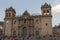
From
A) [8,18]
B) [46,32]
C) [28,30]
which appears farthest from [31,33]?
[8,18]

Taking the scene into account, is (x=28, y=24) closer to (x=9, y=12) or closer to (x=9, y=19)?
(x=9, y=19)

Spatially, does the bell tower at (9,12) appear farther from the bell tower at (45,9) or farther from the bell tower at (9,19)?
the bell tower at (45,9)

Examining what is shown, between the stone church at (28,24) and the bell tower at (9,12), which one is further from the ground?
the bell tower at (9,12)

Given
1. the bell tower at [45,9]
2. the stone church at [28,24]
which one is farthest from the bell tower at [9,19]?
the bell tower at [45,9]

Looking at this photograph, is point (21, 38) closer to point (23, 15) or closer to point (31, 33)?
point (31, 33)

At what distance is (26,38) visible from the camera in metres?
59.8

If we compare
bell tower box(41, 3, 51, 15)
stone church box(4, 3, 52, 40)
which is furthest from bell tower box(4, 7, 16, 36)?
bell tower box(41, 3, 51, 15)

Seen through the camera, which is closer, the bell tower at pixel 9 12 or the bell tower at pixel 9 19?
the bell tower at pixel 9 19

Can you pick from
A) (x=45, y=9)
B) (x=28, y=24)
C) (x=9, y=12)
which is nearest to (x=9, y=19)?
(x=9, y=12)

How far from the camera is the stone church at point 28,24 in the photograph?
197ft

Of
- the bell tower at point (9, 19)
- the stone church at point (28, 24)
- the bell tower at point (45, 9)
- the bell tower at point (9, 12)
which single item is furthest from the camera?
the bell tower at point (9, 12)

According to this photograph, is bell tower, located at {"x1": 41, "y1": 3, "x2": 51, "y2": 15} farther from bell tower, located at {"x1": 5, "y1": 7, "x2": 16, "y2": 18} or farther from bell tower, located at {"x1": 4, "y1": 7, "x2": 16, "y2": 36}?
bell tower, located at {"x1": 4, "y1": 7, "x2": 16, "y2": 36}

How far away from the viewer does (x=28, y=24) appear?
61719mm

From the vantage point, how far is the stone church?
197 feet
